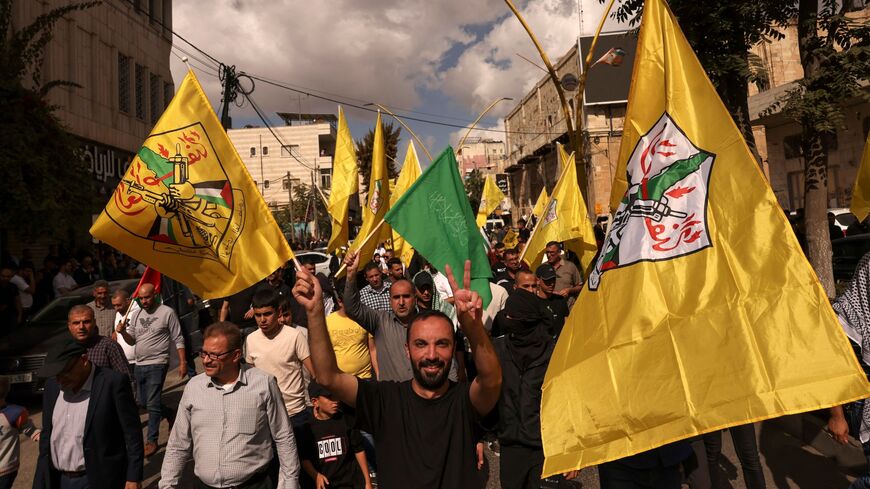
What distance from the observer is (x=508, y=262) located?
9156 millimetres

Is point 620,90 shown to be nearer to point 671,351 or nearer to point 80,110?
point 80,110

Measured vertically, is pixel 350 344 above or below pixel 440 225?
below

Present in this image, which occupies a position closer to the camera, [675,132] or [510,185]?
[675,132]

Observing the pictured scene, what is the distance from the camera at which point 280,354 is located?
4.62m

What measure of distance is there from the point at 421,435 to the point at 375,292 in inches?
173

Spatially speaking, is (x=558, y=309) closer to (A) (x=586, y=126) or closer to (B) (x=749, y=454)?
(B) (x=749, y=454)

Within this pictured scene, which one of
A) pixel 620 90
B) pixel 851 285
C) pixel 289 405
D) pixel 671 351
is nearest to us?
pixel 671 351

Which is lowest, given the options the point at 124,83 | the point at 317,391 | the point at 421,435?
the point at 317,391

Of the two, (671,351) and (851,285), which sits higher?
(851,285)

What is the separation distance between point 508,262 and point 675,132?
5.90 meters

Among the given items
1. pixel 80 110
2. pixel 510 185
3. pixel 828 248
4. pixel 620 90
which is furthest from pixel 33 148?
pixel 510 185

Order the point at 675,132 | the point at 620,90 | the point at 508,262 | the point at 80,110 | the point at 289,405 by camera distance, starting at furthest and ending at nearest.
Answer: the point at 620,90 < the point at 80,110 < the point at 508,262 < the point at 289,405 < the point at 675,132

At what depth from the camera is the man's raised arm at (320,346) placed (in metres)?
2.56

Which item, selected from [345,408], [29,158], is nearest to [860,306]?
[345,408]
